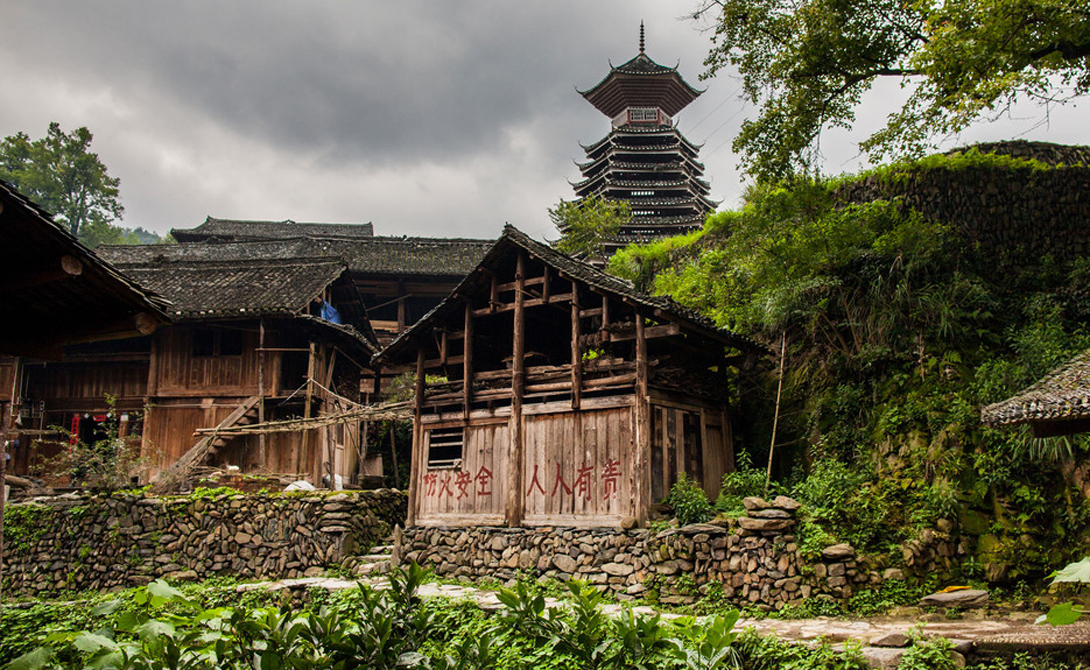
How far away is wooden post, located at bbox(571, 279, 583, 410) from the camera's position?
1292 cm

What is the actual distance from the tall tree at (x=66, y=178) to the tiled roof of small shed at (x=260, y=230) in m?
8.23

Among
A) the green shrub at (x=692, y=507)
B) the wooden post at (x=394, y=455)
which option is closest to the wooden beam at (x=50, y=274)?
the green shrub at (x=692, y=507)

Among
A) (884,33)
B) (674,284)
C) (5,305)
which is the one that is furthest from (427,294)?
(5,305)

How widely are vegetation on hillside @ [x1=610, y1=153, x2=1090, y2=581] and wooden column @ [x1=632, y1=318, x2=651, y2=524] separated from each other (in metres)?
1.27

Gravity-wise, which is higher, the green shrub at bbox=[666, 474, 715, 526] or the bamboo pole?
the bamboo pole

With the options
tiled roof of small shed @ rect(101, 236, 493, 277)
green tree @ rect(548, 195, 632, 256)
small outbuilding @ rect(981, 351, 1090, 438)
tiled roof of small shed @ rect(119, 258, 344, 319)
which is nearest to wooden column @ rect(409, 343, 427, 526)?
tiled roof of small shed @ rect(119, 258, 344, 319)

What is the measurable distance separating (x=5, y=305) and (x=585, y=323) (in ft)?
33.1

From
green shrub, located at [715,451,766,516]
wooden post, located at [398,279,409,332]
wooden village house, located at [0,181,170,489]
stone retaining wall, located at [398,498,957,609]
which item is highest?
wooden post, located at [398,279,409,332]

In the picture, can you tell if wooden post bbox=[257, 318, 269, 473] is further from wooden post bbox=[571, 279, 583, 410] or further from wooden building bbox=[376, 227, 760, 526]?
wooden post bbox=[571, 279, 583, 410]

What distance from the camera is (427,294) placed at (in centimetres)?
3027

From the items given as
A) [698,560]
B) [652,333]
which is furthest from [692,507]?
[652,333]

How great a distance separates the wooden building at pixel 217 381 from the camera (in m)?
18.9

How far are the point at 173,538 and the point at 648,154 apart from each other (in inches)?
1079

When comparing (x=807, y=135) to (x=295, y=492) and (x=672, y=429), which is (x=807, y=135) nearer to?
(x=672, y=429)
